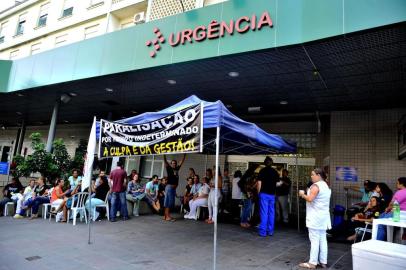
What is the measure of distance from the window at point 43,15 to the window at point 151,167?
35.3ft

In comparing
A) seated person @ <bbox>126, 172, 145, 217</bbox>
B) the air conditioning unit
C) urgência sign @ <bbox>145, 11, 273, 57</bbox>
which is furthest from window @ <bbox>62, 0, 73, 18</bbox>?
seated person @ <bbox>126, 172, 145, 217</bbox>

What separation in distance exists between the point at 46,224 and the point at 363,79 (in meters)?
9.48

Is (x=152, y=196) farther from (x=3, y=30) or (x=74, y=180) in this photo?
(x=3, y=30)

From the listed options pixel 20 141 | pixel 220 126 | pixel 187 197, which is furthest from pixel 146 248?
pixel 20 141

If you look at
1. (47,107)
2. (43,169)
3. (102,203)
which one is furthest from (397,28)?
(47,107)

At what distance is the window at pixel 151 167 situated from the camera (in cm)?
1520

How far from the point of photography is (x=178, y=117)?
4875 millimetres

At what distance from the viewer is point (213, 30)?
7289 millimetres

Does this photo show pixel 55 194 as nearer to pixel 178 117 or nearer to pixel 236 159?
pixel 178 117

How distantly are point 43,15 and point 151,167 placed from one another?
471 inches

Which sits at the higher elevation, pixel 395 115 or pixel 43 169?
pixel 395 115

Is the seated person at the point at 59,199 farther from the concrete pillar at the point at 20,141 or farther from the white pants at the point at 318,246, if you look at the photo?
the concrete pillar at the point at 20,141

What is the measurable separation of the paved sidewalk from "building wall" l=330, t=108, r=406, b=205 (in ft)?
11.2

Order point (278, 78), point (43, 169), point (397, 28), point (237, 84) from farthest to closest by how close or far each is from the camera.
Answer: point (43, 169) < point (237, 84) < point (278, 78) < point (397, 28)
